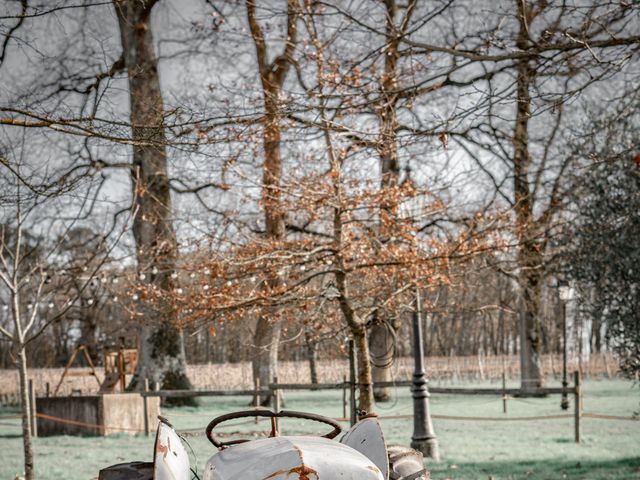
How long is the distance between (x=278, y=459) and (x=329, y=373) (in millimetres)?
30518

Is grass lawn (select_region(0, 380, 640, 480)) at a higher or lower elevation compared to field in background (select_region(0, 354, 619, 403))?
higher

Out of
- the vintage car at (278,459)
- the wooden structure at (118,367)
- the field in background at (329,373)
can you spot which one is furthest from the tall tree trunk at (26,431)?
the field in background at (329,373)

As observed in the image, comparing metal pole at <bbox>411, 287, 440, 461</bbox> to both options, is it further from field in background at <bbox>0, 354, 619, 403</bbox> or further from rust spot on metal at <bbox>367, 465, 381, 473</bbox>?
field in background at <bbox>0, 354, 619, 403</bbox>

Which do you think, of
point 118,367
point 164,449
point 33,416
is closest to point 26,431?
point 164,449

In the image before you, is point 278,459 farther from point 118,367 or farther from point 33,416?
point 118,367

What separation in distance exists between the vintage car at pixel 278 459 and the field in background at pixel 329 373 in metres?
26.2

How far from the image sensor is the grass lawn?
9.91 meters

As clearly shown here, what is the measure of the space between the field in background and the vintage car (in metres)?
26.2

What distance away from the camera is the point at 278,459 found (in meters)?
2.53

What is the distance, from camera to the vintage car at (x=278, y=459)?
2.50m

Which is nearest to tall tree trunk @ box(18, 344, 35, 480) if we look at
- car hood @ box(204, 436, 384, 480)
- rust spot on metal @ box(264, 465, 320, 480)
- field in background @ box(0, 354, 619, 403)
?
car hood @ box(204, 436, 384, 480)

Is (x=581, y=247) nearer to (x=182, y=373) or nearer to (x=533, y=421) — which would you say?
(x=533, y=421)

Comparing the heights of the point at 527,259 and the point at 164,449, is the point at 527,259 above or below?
above

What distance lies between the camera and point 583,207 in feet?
36.4
